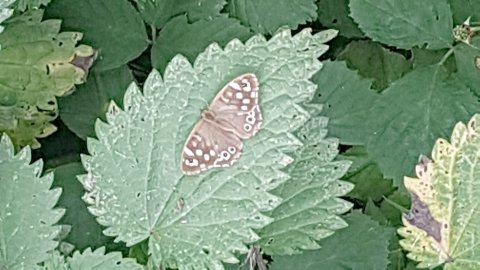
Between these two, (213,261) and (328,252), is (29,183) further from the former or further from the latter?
(328,252)

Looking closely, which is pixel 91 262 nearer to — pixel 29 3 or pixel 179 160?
pixel 179 160

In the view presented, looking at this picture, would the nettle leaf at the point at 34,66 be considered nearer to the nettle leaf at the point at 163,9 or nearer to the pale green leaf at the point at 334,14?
the nettle leaf at the point at 163,9

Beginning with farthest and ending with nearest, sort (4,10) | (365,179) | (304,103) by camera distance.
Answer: (365,179)
(304,103)
(4,10)

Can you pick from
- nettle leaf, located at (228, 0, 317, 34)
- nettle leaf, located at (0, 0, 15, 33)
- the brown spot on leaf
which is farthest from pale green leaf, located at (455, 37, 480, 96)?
nettle leaf, located at (0, 0, 15, 33)

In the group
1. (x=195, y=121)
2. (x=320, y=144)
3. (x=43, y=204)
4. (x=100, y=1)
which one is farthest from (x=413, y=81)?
(x=43, y=204)

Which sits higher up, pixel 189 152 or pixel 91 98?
pixel 189 152

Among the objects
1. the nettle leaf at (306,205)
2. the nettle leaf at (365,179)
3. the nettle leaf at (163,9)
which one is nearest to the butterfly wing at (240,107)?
the nettle leaf at (306,205)

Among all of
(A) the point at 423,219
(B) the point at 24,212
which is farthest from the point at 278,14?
(B) the point at 24,212
